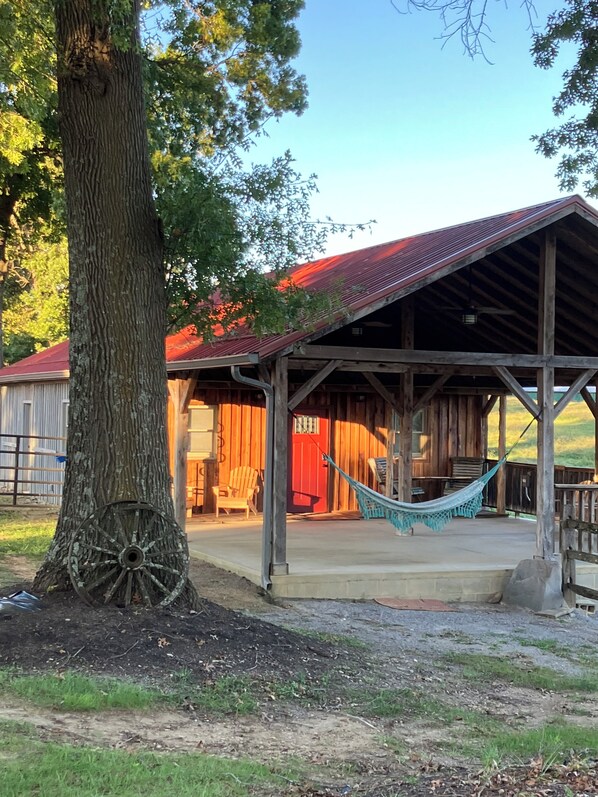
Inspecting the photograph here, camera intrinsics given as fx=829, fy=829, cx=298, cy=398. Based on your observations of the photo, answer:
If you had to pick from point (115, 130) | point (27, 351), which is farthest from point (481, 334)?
point (27, 351)

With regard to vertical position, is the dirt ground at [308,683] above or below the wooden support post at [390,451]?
below

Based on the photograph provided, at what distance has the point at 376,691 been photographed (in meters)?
5.31

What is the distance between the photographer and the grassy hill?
35.7 m

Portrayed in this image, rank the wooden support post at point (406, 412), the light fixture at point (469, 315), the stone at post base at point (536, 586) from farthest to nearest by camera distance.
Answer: the wooden support post at point (406, 412), the light fixture at point (469, 315), the stone at post base at point (536, 586)

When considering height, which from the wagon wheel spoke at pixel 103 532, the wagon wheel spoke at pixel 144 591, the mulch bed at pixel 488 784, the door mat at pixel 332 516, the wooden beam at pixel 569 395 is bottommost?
A: the mulch bed at pixel 488 784

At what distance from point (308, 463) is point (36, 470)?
19.1 ft

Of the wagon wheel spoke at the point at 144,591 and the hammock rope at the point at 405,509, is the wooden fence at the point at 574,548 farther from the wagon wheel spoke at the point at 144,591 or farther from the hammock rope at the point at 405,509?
the wagon wheel spoke at the point at 144,591

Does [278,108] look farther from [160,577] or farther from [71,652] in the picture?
[71,652]

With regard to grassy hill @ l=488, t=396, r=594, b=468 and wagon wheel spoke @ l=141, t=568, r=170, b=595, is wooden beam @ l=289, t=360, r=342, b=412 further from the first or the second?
grassy hill @ l=488, t=396, r=594, b=468

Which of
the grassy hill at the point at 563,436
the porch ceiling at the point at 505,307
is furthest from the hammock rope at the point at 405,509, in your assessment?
the grassy hill at the point at 563,436

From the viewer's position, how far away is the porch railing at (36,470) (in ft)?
53.3

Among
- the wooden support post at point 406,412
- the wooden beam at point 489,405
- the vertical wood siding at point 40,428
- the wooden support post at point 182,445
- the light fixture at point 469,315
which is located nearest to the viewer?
the light fixture at point 469,315

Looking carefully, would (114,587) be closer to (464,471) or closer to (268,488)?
(268,488)

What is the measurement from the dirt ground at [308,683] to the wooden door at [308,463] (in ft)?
22.2
